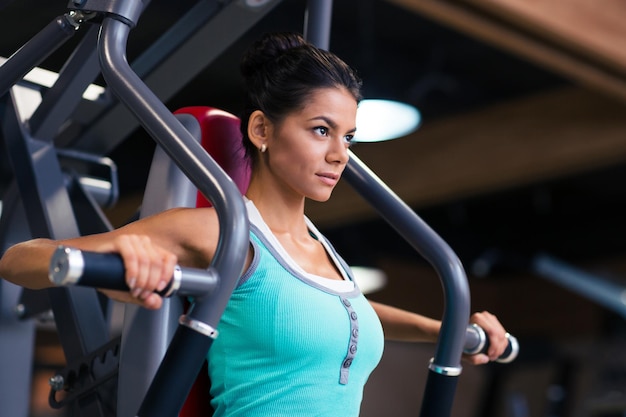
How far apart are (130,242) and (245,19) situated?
99cm

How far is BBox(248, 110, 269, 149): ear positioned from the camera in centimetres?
152

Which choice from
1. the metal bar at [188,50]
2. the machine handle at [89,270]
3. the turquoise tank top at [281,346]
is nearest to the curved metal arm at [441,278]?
the turquoise tank top at [281,346]

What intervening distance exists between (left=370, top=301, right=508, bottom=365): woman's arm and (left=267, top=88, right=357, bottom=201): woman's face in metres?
0.33

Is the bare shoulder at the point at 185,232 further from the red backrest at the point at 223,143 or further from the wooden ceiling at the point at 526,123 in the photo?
the wooden ceiling at the point at 526,123

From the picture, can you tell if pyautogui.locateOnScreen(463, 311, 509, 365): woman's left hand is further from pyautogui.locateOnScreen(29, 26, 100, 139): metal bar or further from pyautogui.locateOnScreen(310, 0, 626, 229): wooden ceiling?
pyautogui.locateOnScreen(310, 0, 626, 229): wooden ceiling

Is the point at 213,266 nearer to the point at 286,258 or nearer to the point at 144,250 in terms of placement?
the point at 144,250

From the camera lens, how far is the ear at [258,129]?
1.52 m

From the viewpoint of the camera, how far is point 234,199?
1140mm

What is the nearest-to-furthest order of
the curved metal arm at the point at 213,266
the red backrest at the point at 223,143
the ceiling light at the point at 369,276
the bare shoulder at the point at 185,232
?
the curved metal arm at the point at 213,266 < the bare shoulder at the point at 185,232 < the red backrest at the point at 223,143 < the ceiling light at the point at 369,276

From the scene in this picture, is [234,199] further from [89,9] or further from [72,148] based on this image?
[72,148]

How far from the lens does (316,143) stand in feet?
4.73

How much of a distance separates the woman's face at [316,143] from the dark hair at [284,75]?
2cm

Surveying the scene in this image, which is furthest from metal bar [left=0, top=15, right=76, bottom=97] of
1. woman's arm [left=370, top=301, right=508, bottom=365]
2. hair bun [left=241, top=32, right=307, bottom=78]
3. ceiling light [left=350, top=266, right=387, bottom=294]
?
ceiling light [left=350, top=266, right=387, bottom=294]

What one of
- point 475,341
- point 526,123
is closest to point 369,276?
point 526,123
